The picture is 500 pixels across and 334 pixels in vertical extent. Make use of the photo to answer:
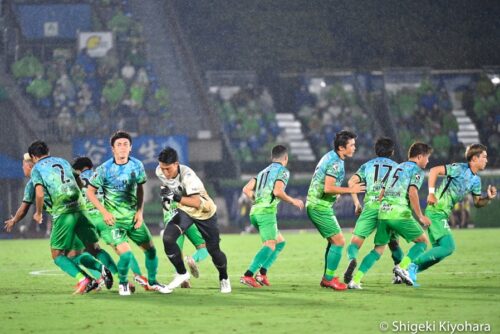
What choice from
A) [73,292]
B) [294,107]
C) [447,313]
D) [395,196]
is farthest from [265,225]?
[294,107]

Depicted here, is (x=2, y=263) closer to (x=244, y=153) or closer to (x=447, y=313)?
(x=447, y=313)

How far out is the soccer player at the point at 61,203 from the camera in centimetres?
1350

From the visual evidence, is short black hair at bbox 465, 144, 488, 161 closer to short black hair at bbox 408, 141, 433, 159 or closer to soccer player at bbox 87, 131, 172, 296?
short black hair at bbox 408, 141, 433, 159

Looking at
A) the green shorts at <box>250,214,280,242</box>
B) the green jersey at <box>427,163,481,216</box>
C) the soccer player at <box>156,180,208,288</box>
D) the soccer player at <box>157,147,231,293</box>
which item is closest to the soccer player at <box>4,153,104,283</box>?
the soccer player at <box>156,180,208,288</box>

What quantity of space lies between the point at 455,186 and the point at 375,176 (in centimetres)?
115

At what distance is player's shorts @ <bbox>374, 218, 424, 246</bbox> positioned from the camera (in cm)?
1411

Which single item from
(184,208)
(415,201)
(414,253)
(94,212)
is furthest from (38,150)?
(414,253)

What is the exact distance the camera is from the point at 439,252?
14.2 meters

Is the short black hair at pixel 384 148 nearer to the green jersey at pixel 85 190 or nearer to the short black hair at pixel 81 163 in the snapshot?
the green jersey at pixel 85 190

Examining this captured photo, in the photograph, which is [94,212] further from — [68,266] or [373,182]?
[373,182]

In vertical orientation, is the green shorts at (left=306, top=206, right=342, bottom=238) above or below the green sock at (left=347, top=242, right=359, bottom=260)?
above

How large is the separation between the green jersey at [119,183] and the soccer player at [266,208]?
88.1 inches

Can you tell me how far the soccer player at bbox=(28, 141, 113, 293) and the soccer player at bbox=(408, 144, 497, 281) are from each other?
4.76 metres

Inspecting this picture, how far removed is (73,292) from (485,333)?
22.6 feet
